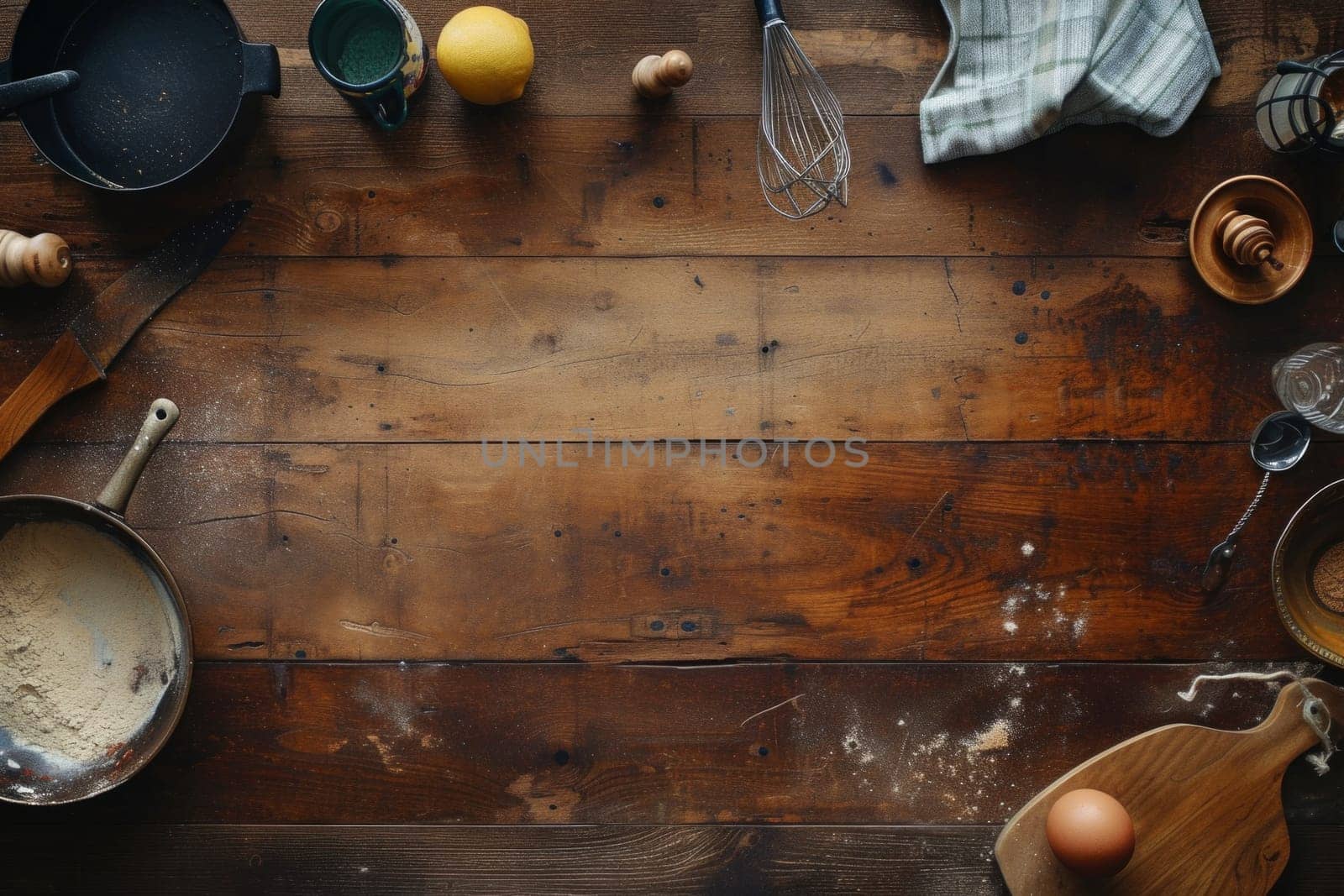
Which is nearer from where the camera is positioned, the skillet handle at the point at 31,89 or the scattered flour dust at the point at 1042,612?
the skillet handle at the point at 31,89

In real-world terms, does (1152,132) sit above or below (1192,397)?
above

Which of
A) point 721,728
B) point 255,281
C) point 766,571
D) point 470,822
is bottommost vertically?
point 470,822

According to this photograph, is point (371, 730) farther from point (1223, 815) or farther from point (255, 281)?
point (1223, 815)

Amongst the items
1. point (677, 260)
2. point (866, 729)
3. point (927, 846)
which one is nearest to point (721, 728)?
point (866, 729)

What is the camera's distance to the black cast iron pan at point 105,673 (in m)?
0.93

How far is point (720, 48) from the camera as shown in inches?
39.6

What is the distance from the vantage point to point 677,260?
101 centimetres

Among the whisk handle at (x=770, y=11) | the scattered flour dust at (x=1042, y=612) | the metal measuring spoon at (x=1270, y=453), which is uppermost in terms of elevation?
the whisk handle at (x=770, y=11)

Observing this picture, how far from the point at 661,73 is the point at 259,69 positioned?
463 millimetres

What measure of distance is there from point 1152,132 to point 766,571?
2.42ft

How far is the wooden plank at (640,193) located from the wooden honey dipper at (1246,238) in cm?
5

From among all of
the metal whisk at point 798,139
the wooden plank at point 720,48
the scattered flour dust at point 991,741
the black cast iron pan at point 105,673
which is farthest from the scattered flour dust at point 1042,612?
the black cast iron pan at point 105,673

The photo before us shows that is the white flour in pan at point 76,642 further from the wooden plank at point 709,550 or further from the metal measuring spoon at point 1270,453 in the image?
the metal measuring spoon at point 1270,453

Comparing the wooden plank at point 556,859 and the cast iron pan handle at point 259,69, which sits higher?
the cast iron pan handle at point 259,69
